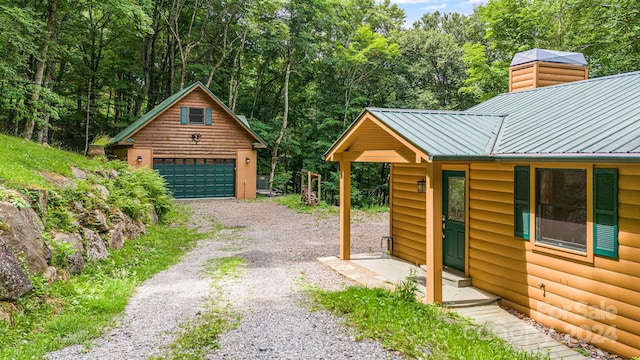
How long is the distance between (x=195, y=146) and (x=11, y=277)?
16.1 m

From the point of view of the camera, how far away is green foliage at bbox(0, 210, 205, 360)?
4223 millimetres

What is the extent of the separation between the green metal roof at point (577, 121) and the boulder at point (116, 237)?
7289 millimetres

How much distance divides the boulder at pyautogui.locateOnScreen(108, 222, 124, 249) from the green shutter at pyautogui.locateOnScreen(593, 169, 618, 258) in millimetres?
8212

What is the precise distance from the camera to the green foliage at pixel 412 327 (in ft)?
14.4

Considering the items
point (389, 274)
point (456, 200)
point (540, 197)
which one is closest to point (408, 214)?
point (456, 200)

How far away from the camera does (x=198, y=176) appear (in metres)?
20.4

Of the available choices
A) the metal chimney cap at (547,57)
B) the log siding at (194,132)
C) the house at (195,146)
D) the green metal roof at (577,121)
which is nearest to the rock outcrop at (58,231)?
the green metal roof at (577,121)

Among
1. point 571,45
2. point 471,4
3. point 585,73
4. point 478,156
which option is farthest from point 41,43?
point 471,4

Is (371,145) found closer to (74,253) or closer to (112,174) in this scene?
(74,253)

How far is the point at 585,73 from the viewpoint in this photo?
10445mm

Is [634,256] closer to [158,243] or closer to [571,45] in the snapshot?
[158,243]

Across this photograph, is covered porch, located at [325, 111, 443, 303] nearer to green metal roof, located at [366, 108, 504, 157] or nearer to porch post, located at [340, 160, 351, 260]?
porch post, located at [340, 160, 351, 260]

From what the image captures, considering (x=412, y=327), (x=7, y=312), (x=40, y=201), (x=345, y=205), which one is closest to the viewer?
(x=7, y=312)

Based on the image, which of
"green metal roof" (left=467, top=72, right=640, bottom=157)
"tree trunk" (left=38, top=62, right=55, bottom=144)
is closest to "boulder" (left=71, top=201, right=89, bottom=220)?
"green metal roof" (left=467, top=72, right=640, bottom=157)
